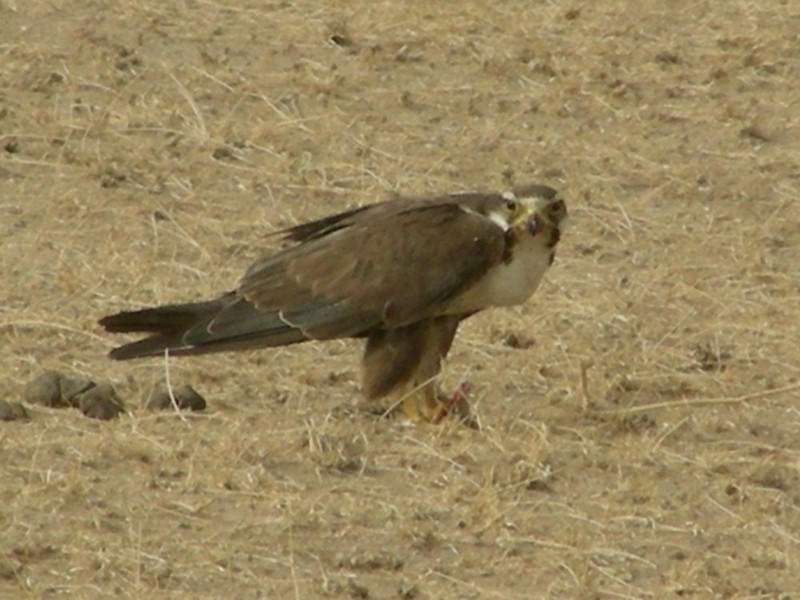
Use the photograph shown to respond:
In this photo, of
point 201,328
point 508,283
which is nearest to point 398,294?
point 508,283

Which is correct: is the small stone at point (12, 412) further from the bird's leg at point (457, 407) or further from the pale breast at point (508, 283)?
the pale breast at point (508, 283)

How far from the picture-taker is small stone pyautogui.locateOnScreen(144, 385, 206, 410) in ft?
25.6

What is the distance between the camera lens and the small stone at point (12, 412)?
24.8 feet

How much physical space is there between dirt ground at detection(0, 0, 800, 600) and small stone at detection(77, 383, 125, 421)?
6 centimetres

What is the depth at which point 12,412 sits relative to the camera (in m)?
7.57

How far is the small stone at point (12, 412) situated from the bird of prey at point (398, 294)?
1.21 feet

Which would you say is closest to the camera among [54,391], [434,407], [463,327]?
[54,391]

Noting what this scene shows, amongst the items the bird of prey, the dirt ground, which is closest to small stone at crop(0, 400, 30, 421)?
→ the dirt ground

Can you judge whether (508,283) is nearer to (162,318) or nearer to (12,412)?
(162,318)

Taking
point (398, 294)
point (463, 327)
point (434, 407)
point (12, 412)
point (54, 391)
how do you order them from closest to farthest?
point (12, 412) → point (54, 391) → point (398, 294) → point (434, 407) → point (463, 327)

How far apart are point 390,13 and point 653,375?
3896 mm

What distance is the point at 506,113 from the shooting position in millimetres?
11188

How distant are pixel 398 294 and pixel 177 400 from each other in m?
0.83

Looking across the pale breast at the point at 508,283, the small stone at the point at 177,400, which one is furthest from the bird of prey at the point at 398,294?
the small stone at the point at 177,400
